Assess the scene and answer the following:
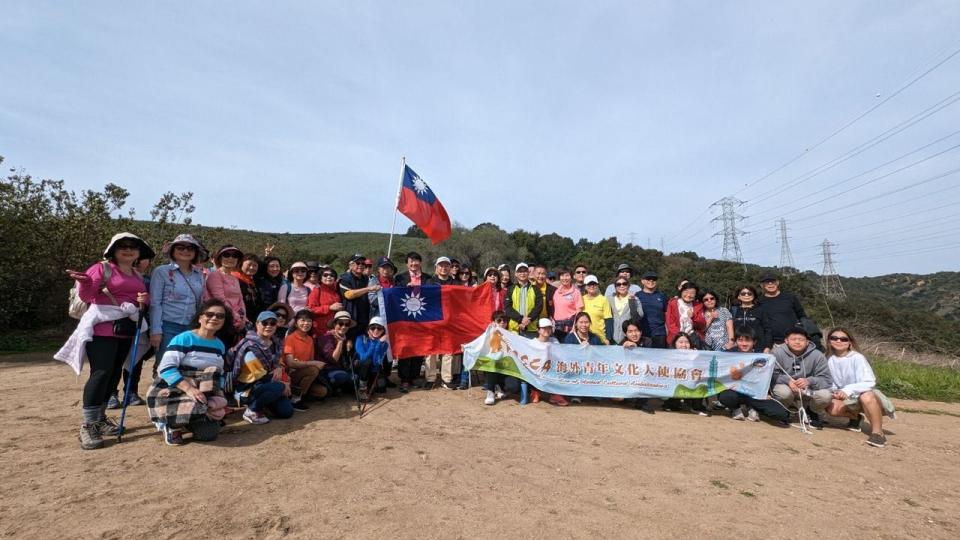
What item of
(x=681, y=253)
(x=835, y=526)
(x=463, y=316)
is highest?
(x=681, y=253)

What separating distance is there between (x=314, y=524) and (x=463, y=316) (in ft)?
15.6

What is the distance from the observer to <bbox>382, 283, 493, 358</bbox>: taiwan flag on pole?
7199mm

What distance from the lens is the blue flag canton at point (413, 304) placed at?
7195 mm

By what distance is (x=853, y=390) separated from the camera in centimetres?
572

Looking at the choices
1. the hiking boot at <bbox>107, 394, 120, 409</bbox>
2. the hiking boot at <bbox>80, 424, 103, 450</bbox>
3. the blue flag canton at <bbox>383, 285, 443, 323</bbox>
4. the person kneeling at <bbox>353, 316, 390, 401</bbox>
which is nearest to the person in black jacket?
the blue flag canton at <bbox>383, 285, 443, 323</bbox>

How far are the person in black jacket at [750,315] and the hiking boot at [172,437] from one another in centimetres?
779

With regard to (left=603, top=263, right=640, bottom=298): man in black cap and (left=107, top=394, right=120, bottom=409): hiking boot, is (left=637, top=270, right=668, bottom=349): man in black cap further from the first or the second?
(left=107, top=394, right=120, bottom=409): hiking boot

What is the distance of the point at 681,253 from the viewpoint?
75.7 meters

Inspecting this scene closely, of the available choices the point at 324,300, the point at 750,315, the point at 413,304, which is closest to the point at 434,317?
the point at 413,304

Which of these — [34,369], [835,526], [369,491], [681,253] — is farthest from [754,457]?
[681,253]

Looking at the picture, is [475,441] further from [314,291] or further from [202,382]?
[314,291]

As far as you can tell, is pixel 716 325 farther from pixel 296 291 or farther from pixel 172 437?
pixel 172 437

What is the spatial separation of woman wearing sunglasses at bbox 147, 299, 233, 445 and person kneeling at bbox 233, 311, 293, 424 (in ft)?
1.40

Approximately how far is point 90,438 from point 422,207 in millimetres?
6783
